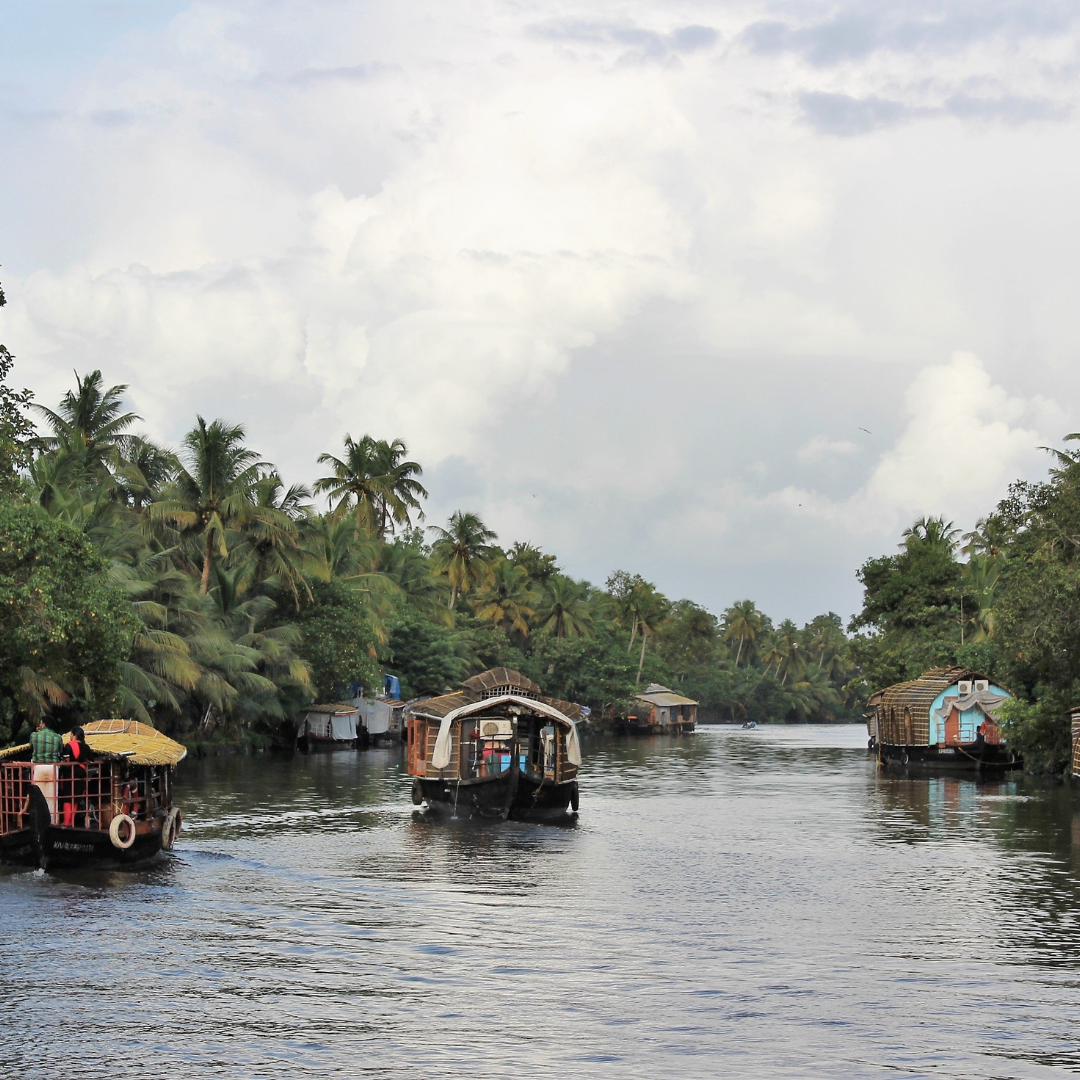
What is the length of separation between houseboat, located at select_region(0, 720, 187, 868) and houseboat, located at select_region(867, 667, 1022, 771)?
31.2 metres

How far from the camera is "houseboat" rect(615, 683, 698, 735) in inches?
3472

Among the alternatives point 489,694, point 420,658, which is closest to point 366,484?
point 420,658

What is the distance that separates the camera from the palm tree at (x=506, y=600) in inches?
3479

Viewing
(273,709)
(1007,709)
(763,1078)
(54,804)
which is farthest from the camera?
(273,709)

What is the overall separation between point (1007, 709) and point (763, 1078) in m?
29.6

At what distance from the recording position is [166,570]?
49000 mm

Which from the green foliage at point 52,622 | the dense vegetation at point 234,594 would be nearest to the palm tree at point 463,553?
the dense vegetation at point 234,594

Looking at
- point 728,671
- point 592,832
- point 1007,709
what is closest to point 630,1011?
point 592,832

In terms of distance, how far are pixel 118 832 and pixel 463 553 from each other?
6148 cm

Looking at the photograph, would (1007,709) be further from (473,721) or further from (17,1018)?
(17,1018)

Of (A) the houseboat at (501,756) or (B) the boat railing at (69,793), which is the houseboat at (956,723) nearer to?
(A) the houseboat at (501,756)

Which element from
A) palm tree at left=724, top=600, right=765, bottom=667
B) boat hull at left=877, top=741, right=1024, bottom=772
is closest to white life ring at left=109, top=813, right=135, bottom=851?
boat hull at left=877, top=741, right=1024, bottom=772

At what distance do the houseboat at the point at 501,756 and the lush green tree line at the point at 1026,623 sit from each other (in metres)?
12.3

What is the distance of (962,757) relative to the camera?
45812 millimetres
